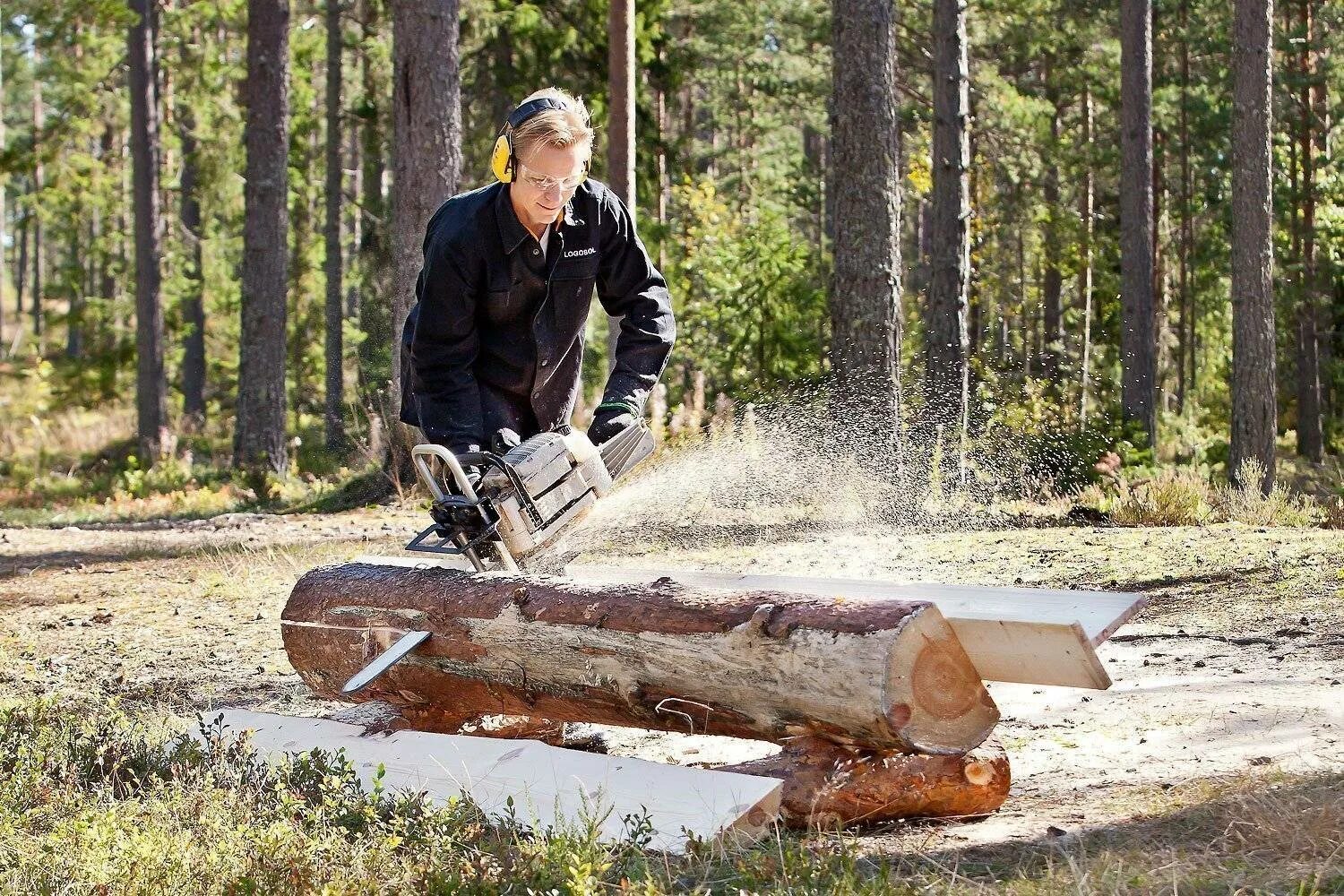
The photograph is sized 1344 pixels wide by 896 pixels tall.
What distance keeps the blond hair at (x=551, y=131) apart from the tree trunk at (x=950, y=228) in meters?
8.53

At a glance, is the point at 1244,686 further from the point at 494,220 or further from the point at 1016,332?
the point at 1016,332

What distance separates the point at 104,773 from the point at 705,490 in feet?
25.0

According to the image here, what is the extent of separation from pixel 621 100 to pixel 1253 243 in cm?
758

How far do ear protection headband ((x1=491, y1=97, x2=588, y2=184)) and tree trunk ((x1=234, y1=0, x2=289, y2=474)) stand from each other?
41.4 ft

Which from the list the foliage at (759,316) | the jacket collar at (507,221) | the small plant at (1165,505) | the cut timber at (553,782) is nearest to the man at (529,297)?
the jacket collar at (507,221)

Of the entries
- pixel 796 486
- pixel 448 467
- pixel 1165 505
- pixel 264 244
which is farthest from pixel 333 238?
pixel 448 467

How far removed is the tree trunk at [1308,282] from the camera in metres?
26.3

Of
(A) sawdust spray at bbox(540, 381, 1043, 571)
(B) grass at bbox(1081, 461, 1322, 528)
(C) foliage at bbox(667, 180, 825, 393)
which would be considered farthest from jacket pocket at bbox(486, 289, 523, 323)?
(C) foliage at bbox(667, 180, 825, 393)

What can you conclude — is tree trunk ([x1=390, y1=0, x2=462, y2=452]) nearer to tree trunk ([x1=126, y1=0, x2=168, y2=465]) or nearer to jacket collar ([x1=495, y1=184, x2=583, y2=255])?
jacket collar ([x1=495, y1=184, x2=583, y2=255])

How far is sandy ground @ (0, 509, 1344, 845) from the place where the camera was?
4.67 m

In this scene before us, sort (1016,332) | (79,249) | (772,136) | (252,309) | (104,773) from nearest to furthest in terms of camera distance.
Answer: (104,773) → (252,309) → (1016,332) → (772,136) → (79,249)

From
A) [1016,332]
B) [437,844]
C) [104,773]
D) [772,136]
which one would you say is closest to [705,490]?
[104,773]

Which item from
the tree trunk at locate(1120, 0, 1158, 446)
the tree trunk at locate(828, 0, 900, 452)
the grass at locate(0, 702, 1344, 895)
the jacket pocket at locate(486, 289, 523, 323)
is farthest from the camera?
the tree trunk at locate(1120, 0, 1158, 446)

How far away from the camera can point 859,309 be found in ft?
36.9
